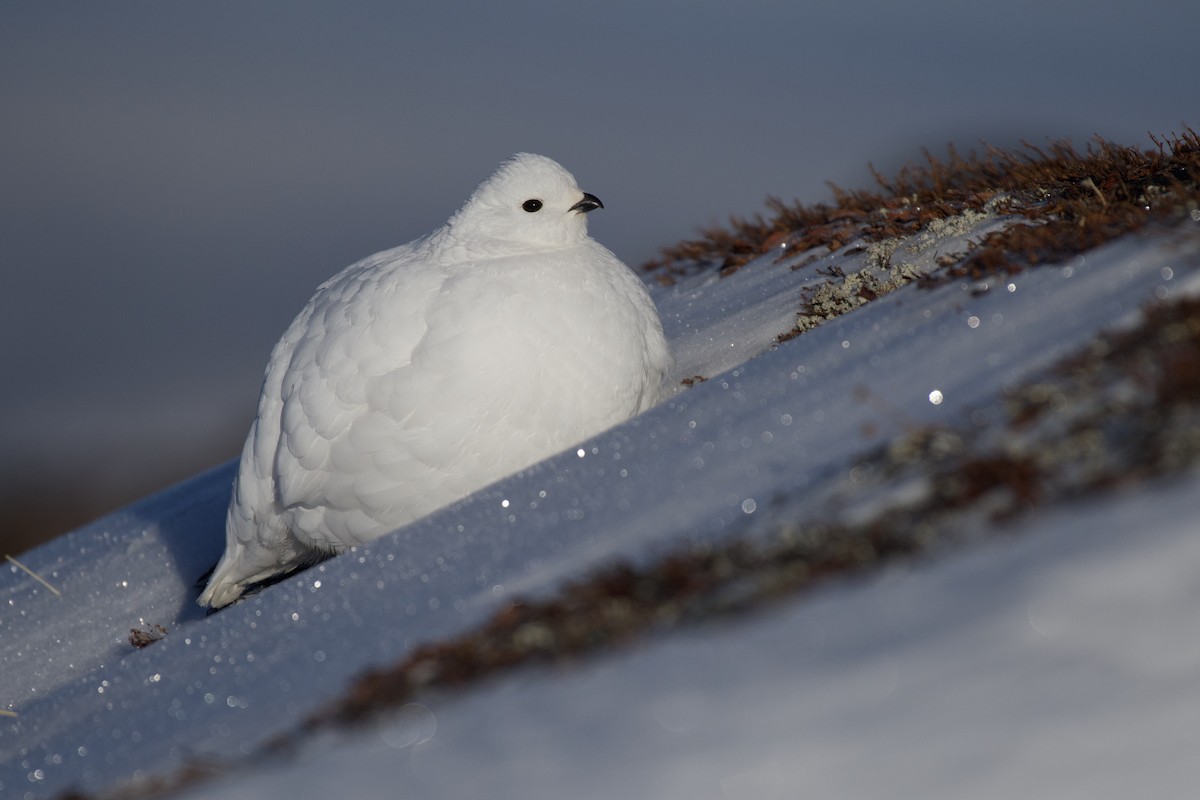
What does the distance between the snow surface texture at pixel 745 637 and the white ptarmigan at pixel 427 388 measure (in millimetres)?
374

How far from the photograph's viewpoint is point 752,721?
5.46ft

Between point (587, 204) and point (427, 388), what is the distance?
117 centimetres

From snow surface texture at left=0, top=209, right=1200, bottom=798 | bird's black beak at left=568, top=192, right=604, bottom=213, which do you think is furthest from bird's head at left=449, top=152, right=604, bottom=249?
snow surface texture at left=0, top=209, right=1200, bottom=798

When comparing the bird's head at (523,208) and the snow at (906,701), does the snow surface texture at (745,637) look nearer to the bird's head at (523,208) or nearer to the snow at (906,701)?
the snow at (906,701)

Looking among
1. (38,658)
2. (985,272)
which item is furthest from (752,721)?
(38,658)

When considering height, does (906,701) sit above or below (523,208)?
below

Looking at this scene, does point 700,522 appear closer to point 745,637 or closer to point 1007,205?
point 745,637

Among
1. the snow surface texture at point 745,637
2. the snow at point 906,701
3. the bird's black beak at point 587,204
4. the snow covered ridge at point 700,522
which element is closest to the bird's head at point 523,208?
the bird's black beak at point 587,204

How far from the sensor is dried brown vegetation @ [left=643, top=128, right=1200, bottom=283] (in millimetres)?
3209

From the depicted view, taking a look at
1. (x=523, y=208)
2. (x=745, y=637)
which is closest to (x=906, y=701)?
(x=745, y=637)

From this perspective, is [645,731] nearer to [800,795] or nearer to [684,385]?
[800,795]

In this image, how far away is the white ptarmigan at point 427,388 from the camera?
11.7 feet

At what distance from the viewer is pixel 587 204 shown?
170 inches

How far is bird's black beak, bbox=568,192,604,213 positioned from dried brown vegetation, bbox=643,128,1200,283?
51.9 inches
